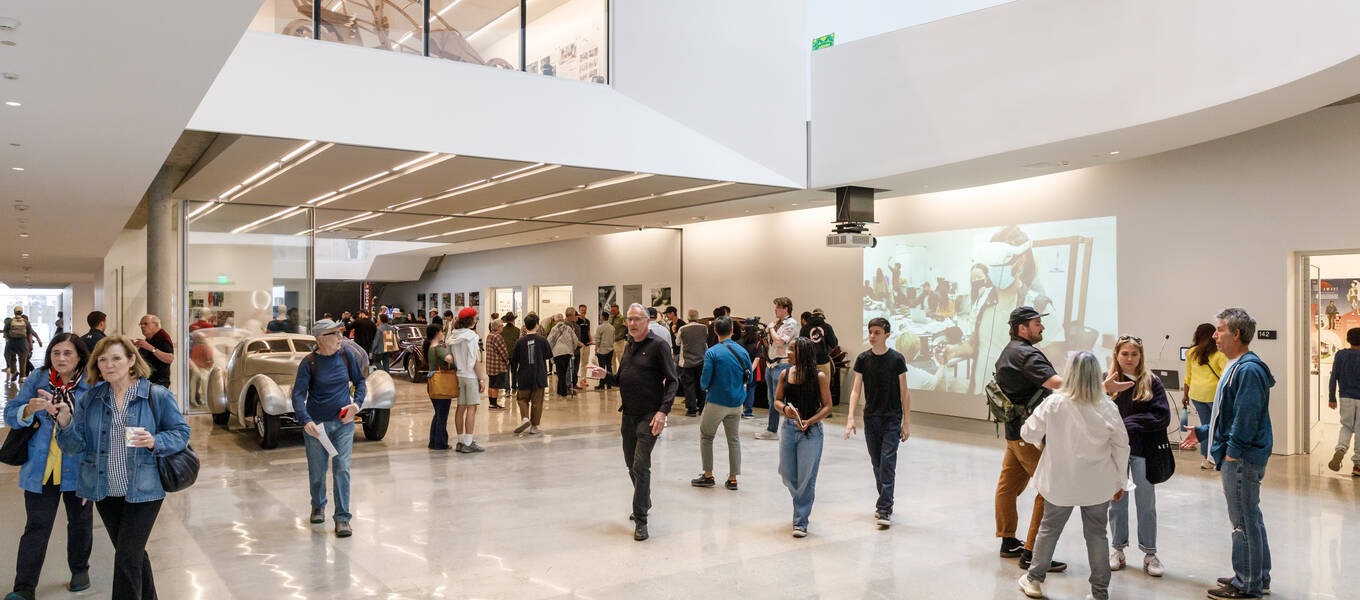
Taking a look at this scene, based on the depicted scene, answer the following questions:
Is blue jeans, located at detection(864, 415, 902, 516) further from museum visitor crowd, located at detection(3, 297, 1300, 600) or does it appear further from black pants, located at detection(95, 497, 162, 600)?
black pants, located at detection(95, 497, 162, 600)

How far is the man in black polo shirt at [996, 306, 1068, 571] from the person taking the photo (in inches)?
213

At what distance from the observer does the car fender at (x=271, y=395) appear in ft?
31.5

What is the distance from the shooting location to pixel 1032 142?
31.8ft

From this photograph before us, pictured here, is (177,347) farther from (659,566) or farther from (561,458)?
(659,566)

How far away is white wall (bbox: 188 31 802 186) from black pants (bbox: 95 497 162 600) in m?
5.31

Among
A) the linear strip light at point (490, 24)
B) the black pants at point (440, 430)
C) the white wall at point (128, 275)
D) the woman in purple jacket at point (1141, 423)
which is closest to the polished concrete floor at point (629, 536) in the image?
the woman in purple jacket at point (1141, 423)

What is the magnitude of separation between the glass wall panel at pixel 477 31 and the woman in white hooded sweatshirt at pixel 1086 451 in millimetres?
7680

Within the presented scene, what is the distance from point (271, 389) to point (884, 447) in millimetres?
6932

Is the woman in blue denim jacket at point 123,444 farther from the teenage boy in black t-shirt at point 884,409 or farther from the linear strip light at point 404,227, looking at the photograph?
the linear strip light at point 404,227

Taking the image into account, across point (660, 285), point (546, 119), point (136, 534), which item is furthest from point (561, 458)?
point (660, 285)

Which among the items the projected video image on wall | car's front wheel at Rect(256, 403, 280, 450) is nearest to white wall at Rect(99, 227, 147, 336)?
car's front wheel at Rect(256, 403, 280, 450)

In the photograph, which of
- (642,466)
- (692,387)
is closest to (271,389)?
(642,466)

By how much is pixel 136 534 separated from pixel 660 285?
1542 centimetres

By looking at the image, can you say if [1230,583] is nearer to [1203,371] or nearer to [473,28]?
[1203,371]
